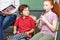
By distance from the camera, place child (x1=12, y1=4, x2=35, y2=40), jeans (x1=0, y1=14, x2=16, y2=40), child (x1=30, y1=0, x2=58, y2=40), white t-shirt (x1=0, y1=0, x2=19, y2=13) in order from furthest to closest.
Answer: white t-shirt (x1=0, y1=0, x2=19, y2=13) → jeans (x1=0, y1=14, x2=16, y2=40) → child (x1=12, y1=4, x2=35, y2=40) → child (x1=30, y1=0, x2=58, y2=40)

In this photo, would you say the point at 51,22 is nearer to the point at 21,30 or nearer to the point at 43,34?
the point at 43,34

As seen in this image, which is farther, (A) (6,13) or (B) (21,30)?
(A) (6,13)

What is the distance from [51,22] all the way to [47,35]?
0.69ft

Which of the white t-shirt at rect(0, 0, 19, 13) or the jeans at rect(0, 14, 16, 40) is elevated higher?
the white t-shirt at rect(0, 0, 19, 13)

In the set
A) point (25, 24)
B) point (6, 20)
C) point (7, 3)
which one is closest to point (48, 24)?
point (25, 24)

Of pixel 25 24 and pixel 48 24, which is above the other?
pixel 48 24

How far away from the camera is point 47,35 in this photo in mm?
3021

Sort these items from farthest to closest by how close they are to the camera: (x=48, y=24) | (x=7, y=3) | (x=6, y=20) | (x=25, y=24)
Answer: (x=7, y=3) → (x=6, y=20) → (x=25, y=24) → (x=48, y=24)

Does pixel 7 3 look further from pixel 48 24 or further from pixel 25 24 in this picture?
pixel 48 24

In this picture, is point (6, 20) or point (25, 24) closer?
point (25, 24)

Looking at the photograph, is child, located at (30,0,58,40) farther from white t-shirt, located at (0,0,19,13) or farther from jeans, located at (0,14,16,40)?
white t-shirt, located at (0,0,19,13)

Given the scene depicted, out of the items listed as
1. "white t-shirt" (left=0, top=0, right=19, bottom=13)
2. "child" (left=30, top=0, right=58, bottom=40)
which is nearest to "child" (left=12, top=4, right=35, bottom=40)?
"child" (left=30, top=0, right=58, bottom=40)

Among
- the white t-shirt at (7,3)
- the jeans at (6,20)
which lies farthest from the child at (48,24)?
the white t-shirt at (7,3)

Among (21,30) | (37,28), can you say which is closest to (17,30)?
(21,30)
